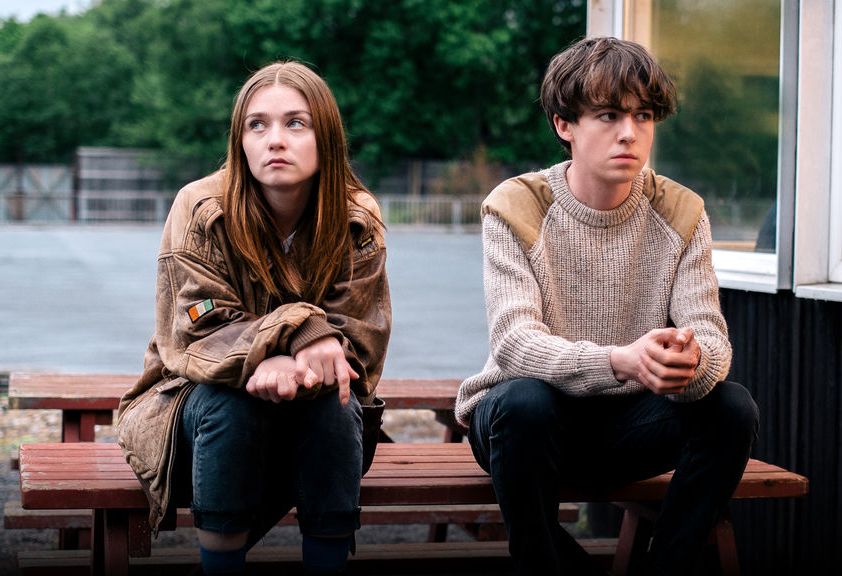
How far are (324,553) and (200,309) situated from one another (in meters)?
0.64

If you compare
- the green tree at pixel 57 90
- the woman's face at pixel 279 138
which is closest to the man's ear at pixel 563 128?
the woman's face at pixel 279 138

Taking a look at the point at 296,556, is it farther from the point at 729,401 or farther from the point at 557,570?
the point at 729,401

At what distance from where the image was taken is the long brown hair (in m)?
2.99

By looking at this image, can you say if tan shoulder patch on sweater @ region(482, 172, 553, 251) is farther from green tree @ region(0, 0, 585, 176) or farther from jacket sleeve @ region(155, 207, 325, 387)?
green tree @ region(0, 0, 585, 176)

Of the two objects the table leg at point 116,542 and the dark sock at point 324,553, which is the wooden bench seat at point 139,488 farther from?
the dark sock at point 324,553

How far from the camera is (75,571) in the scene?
12.1 feet

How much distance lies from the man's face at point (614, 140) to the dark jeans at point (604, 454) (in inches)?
22.4

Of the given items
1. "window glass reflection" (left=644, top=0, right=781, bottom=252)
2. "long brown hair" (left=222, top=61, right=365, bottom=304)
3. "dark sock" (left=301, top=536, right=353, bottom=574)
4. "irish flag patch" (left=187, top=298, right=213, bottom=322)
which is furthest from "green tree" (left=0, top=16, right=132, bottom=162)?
"dark sock" (left=301, top=536, right=353, bottom=574)

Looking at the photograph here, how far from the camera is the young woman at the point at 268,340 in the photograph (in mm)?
2729

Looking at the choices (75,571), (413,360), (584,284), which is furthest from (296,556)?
(413,360)

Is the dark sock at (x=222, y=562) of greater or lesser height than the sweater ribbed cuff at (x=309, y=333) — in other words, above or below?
below

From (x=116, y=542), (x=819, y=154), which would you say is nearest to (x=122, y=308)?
(x=819, y=154)

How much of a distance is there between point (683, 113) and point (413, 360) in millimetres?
5761

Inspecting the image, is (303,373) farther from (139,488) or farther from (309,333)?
(139,488)
